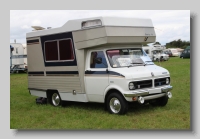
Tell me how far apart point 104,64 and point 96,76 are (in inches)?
17.5

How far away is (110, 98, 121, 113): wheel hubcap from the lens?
8866 millimetres

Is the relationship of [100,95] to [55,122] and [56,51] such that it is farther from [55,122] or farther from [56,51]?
[56,51]

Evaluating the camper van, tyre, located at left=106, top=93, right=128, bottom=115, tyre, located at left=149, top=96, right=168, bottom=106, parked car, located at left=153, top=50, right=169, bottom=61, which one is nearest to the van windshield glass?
the camper van

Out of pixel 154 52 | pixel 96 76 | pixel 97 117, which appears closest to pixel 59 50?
pixel 96 76

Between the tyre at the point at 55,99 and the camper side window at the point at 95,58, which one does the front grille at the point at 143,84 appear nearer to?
the camper side window at the point at 95,58

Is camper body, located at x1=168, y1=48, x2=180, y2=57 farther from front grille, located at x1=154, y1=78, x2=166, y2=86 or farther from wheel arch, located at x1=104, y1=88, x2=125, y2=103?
wheel arch, located at x1=104, y1=88, x2=125, y2=103

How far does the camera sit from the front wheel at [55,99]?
10.9 m

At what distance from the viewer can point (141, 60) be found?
31.4 ft

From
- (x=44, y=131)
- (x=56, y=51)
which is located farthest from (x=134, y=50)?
(x=44, y=131)

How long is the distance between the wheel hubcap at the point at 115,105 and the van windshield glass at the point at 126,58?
96 cm

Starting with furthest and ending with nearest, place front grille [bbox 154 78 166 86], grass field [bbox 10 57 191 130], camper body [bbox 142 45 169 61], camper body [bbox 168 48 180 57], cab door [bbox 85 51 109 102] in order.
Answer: camper body [bbox 168 48 180 57], camper body [bbox 142 45 169 61], cab door [bbox 85 51 109 102], front grille [bbox 154 78 166 86], grass field [bbox 10 57 191 130]

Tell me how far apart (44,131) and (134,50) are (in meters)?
3.71

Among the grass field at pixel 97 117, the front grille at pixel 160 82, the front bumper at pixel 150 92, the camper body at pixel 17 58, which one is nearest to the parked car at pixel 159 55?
the camper body at pixel 17 58

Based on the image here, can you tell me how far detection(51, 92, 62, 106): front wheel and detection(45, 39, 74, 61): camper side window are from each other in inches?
49.0
